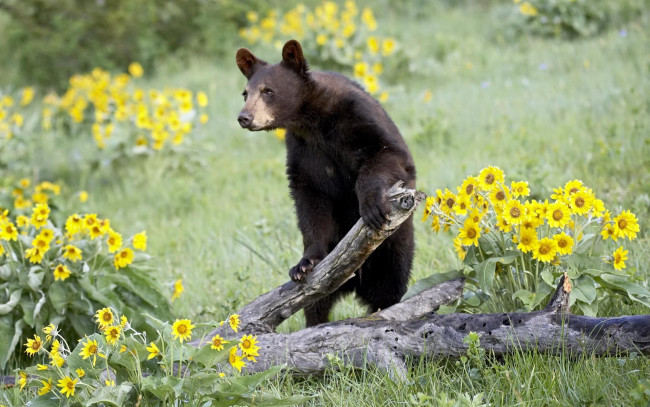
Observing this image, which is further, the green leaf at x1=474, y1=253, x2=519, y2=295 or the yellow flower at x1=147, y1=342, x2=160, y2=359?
the green leaf at x1=474, y1=253, x2=519, y2=295

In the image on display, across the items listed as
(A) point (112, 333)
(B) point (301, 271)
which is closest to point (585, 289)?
(B) point (301, 271)

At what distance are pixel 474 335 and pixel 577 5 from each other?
7712mm

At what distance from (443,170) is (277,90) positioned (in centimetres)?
269

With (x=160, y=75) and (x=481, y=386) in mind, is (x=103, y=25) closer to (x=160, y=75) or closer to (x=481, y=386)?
(x=160, y=75)

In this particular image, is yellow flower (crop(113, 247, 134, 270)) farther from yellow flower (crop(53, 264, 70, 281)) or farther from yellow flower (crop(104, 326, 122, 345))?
yellow flower (crop(104, 326, 122, 345))

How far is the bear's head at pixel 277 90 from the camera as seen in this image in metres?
3.62

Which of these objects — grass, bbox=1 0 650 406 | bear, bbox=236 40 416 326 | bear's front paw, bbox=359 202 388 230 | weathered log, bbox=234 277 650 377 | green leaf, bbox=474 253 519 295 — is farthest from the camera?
bear, bbox=236 40 416 326

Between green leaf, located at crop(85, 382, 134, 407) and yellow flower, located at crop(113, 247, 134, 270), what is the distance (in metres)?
1.44

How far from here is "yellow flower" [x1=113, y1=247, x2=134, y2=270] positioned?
4.05 meters

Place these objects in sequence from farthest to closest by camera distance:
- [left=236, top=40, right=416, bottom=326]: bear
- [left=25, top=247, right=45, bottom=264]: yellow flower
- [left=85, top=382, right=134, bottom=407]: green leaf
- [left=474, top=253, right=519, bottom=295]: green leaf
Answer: [left=25, top=247, right=45, bottom=264]: yellow flower, [left=236, top=40, right=416, bottom=326]: bear, [left=474, top=253, right=519, bottom=295]: green leaf, [left=85, top=382, right=134, bottom=407]: green leaf

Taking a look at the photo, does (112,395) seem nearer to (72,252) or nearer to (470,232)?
(72,252)

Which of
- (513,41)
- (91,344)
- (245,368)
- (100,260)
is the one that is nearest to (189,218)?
(100,260)

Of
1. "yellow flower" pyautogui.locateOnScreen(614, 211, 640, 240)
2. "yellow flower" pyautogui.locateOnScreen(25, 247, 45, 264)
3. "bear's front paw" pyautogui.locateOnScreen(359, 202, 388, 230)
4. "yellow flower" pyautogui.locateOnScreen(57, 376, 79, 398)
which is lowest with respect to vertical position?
"yellow flower" pyautogui.locateOnScreen(57, 376, 79, 398)

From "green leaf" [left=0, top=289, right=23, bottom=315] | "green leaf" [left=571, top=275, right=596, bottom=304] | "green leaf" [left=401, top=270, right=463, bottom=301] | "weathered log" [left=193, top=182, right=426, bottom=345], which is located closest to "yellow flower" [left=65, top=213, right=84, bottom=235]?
"green leaf" [left=0, top=289, right=23, bottom=315]
